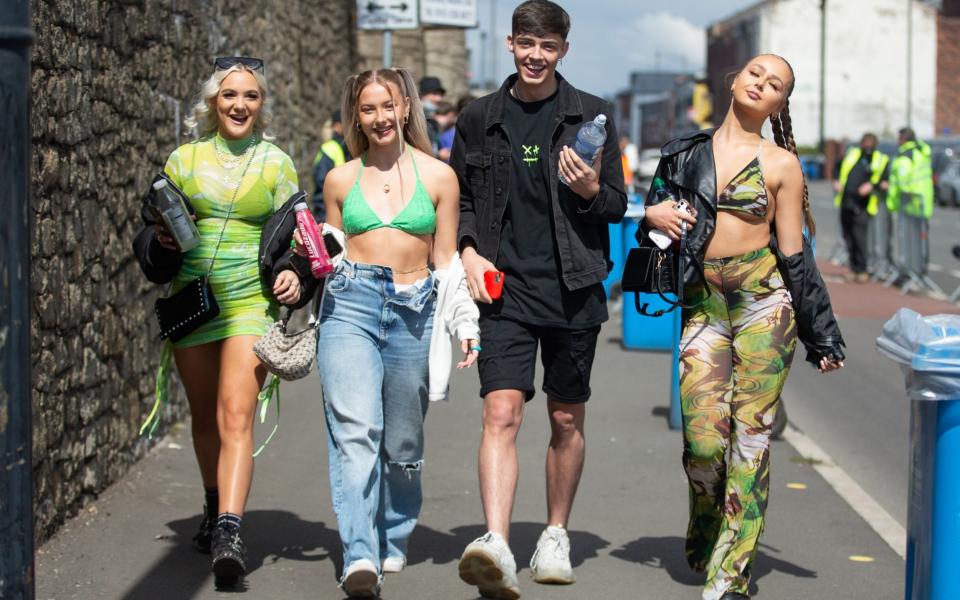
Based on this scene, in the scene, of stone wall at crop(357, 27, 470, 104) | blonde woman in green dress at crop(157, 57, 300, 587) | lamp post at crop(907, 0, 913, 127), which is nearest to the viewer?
blonde woman in green dress at crop(157, 57, 300, 587)

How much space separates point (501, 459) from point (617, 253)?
8.37 metres

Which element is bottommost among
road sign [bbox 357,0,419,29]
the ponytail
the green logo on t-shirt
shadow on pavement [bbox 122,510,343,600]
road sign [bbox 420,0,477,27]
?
shadow on pavement [bbox 122,510,343,600]

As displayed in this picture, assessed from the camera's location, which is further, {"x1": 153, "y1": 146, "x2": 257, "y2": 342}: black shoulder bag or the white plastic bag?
{"x1": 153, "y1": 146, "x2": 257, "y2": 342}: black shoulder bag

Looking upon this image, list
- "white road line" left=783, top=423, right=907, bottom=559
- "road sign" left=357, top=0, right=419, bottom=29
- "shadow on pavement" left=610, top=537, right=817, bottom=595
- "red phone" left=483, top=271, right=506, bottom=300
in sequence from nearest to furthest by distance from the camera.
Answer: "red phone" left=483, top=271, right=506, bottom=300, "shadow on pavement" left=610, top=537, right=817, bottom=595, "white road line" left=783, top=423, right=907, bottom=559, "road sign" left=357, top=0, right=419, bottom=29

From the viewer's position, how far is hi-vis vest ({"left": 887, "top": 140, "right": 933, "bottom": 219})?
60.3 feet

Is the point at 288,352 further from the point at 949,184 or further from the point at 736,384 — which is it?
the point at 949,184

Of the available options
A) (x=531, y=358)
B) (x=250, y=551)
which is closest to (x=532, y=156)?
(x=531, y=358)

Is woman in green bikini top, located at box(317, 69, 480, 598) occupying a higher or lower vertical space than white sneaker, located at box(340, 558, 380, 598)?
higher

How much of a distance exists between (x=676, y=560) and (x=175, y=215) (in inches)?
94.2

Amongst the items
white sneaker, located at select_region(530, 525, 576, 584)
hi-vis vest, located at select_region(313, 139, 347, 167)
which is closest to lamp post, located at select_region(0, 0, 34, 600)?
white sneaker, located at select_region(530, 525, 576, 584)

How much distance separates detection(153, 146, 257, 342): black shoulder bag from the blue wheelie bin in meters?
2.43

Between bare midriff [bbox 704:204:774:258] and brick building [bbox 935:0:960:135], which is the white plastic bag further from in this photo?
brick building [bbox 935:0:960:135]

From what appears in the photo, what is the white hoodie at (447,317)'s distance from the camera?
5047mm

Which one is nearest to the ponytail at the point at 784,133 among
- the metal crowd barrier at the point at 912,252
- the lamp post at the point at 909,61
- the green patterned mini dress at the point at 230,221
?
the green patterned mini dress at the point at 230,221
